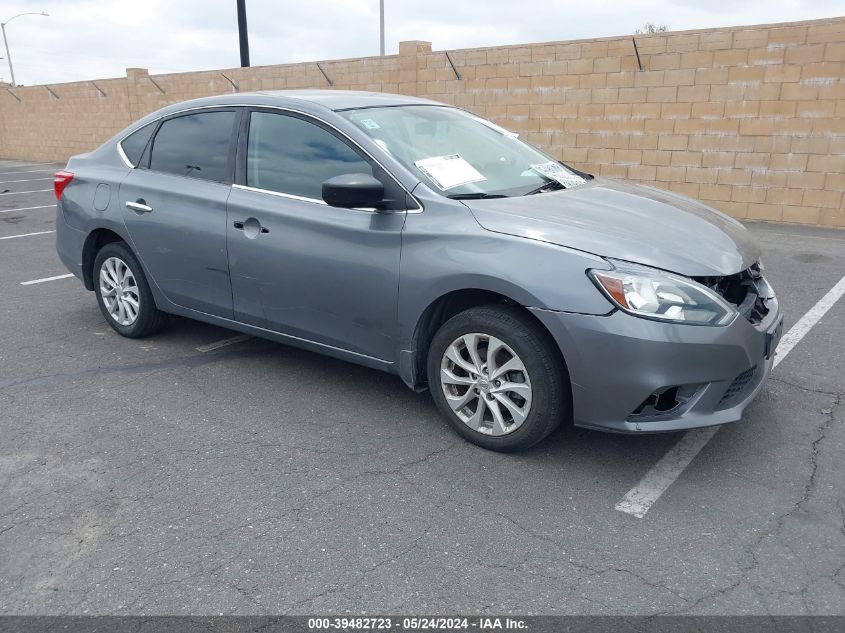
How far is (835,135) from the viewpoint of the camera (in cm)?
959

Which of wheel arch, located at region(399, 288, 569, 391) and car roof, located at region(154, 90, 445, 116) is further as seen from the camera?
car roof, located at region(154, 90, 445, 116)

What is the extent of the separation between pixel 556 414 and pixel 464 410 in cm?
49

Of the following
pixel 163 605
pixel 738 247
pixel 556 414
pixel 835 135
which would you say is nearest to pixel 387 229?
pixel 556 414

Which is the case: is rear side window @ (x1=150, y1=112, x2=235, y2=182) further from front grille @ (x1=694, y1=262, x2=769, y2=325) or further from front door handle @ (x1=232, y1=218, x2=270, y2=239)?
front grille @ (x1=694, y1=262, x2=769, y2=325)

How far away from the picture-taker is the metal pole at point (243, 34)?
1605cm

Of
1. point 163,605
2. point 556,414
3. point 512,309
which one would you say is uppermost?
point 512,309

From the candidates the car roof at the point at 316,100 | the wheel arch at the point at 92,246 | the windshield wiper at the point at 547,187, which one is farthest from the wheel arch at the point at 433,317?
the wheel arch at the point at 92,246

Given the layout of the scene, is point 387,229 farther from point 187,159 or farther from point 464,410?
point 187,159

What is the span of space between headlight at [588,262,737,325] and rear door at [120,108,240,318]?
2.32 meters

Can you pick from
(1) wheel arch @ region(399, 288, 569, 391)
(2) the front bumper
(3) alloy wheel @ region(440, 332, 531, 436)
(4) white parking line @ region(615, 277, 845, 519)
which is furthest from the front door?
(4) white parking line @ region(615, 277, 845, 519)

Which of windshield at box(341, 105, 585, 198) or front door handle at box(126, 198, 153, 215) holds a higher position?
windshield at box(341, 105, 585, 198)

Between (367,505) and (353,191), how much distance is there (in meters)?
1.47

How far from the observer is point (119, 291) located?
17.0 feet

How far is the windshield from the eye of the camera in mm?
3832
